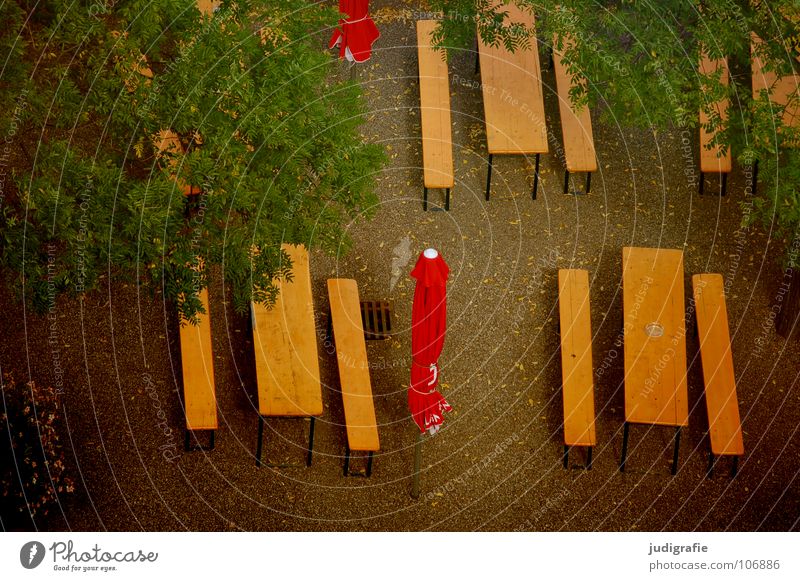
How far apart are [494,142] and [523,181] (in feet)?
3.32

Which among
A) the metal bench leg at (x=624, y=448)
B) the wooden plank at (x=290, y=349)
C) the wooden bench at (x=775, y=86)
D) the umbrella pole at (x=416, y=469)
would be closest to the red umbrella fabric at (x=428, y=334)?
the umbrella pole at (x=416, y=469)

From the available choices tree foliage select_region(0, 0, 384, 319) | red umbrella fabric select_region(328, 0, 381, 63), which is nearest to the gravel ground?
red umbrella fabric select_region(328, 0, 381, 63)

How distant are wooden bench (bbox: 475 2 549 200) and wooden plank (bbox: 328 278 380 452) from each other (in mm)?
3129

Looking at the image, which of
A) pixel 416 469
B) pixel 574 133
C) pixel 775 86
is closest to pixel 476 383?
pixel 416 469

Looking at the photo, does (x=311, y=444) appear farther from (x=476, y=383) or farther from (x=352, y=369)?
(x=476, y=383)

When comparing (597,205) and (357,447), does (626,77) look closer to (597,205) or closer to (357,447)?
(597,205)

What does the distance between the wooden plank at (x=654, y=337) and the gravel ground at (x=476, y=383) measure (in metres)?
0.70

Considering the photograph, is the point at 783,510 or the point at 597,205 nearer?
the point at 783,510

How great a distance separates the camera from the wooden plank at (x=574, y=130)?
680 inches

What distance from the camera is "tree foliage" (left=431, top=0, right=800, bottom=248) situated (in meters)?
14.7

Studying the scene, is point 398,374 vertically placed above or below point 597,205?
below
